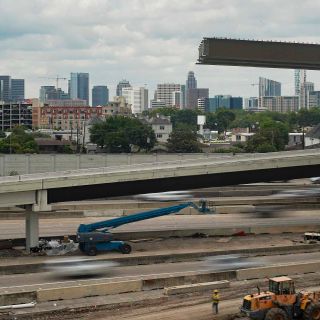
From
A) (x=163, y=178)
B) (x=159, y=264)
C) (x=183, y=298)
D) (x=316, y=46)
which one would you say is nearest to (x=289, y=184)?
(x=316, y=46)

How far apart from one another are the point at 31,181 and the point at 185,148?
9781 centimetres

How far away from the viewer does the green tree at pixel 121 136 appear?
128 m

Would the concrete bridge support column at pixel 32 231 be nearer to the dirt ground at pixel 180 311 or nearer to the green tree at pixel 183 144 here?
the dirt ground at pixel 180 311

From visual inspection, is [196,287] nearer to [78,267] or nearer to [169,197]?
[78,267]

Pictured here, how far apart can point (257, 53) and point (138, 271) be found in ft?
70.4

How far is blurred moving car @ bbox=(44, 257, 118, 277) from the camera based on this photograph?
118 feet

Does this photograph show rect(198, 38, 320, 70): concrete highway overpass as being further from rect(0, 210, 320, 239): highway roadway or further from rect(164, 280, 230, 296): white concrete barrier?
rect(164, 280, 230, 296): white concrete barrier

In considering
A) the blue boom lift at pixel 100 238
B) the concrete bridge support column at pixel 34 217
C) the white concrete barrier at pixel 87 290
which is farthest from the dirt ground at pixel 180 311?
the concrete bridge support column at pixel 34 217

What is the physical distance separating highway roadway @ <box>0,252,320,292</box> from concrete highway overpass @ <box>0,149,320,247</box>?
6.56 m

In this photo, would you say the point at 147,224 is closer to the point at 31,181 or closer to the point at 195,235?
the point at 195,235

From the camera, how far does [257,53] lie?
4981 cm

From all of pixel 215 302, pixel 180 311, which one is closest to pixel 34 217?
pixel 180 311

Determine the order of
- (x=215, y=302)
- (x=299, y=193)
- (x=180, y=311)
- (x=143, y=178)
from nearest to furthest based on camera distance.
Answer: (x=215, y=302)
(x=180, y=311)
(x=143, y=178)
(x=299, y=193)

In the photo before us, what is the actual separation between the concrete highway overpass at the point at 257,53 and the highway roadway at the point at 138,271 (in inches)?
654
